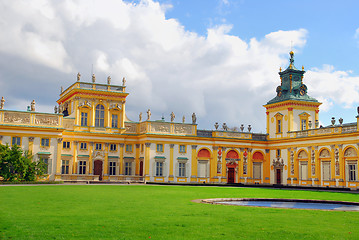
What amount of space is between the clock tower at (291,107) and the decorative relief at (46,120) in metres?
33.2

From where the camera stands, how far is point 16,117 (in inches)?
2202

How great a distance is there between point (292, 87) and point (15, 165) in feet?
138

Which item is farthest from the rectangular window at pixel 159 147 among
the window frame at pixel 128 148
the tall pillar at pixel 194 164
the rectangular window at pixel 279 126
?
the rectangular window at pixel 279 126

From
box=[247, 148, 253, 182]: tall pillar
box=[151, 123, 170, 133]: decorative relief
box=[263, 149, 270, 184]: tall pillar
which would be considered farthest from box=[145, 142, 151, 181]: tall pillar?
box=[263, 149, 270, 184]: tall pillar

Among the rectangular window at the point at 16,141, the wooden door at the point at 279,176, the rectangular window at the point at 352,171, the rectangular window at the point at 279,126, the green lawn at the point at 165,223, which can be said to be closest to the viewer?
the green lawn at the point at 165,223

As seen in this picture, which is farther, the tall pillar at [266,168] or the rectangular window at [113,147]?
the tall pillar at [266,168]

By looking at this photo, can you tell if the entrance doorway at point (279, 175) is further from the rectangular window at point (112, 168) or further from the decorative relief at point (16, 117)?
the decorative relief at point (16, 117)

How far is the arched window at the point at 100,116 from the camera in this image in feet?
206

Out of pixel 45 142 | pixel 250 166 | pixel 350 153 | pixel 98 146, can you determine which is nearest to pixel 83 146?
pixel 98 146

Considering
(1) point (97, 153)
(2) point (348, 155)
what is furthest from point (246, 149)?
(1) point (97, 153)

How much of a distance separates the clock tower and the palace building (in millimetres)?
153

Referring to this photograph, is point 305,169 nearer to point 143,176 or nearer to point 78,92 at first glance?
point 143,176

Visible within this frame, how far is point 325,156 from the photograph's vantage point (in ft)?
190

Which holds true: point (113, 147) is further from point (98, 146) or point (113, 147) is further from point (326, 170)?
point (326, 170)
